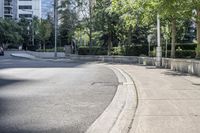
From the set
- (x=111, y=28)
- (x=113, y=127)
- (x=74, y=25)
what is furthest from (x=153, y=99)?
(x=74, y=25)

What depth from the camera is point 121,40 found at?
199 ft

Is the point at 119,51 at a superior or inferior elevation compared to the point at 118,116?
superior

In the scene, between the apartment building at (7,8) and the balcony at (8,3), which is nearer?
the apartment building at (7,8)

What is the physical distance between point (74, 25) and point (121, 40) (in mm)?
7554

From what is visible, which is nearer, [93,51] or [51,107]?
[51,107]

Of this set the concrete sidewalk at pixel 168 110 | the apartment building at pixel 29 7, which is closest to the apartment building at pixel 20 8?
the apartment building at pixel 29 7

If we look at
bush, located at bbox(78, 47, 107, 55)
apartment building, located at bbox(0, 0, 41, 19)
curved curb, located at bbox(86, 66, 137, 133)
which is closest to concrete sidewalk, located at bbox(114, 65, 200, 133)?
curved curb, located at bbox(86, 66, 137, 133)

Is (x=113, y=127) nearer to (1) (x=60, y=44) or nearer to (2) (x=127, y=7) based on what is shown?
(2) (x=127, y=7)

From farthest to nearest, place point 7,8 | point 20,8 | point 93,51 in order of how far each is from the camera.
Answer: point 20,8 → point 7,8 → point 93,51

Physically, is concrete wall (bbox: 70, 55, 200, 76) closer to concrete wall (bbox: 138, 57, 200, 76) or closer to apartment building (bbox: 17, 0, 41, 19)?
concrete wall (bbox: 138, 57, 200, 76)

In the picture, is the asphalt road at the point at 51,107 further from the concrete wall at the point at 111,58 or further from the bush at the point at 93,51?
the bush at the point at 93,51

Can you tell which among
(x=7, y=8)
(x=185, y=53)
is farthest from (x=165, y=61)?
(x=7, y=8)

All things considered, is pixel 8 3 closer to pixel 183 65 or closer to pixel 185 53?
pixel 185 53

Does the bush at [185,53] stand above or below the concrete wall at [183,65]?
above
